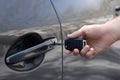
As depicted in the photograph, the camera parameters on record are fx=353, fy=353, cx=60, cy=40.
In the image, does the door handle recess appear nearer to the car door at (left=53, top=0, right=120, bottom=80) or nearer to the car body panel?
the car body panel

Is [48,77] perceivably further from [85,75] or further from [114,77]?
[114,77]

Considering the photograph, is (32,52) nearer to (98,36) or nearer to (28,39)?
(28,39)

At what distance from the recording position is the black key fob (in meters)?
2.31

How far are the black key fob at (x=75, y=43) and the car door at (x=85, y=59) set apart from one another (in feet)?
0.49

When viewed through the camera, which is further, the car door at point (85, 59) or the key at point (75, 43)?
the car door at point (85, 59)

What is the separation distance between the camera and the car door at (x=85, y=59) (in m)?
2.48

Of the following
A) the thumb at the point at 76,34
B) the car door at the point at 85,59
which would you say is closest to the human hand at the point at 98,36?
the thumb at the point at 76,34

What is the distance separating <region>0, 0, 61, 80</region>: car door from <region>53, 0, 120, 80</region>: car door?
0.31 feet

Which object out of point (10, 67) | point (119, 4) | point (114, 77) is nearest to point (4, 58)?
point (10, 67)

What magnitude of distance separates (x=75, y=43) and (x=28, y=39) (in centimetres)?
31

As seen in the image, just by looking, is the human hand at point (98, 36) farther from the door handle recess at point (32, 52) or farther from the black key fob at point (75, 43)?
the door handle recess at point (32, 52)

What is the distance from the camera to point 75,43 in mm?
2322

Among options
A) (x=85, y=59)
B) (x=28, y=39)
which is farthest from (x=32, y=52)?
(x=85, y=59)

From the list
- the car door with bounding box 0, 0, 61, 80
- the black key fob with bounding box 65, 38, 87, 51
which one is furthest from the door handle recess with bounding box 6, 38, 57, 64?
the black key fob with bounding box 65, 38, 87, 51
